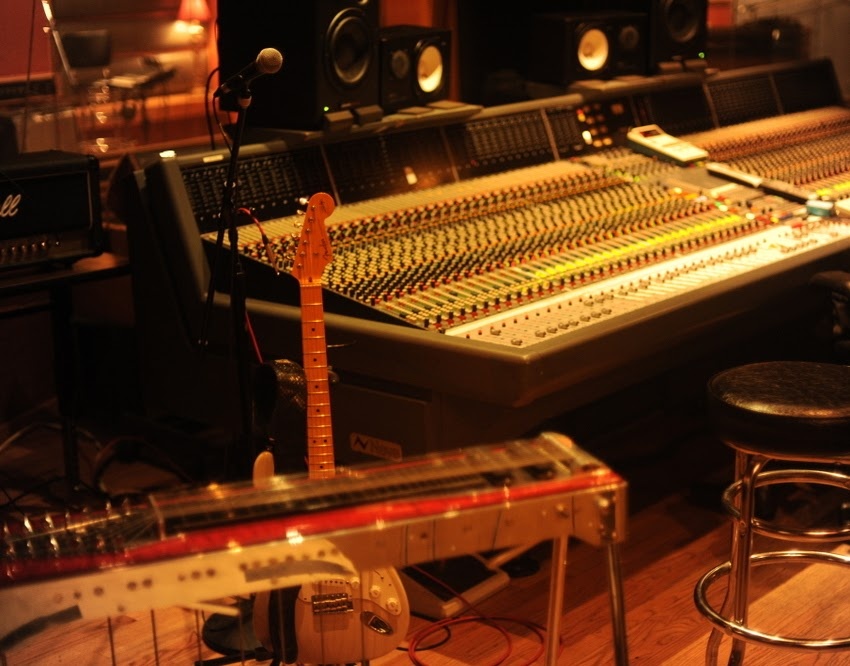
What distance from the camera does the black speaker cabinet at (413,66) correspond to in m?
3.44

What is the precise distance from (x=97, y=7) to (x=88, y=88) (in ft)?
1.28

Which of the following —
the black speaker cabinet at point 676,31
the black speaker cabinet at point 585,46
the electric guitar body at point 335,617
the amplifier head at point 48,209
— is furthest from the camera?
the black speaker cabinet at point 676,31

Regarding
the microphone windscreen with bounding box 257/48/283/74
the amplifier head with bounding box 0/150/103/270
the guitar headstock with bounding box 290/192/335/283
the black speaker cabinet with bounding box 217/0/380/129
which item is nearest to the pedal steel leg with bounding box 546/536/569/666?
the guitar headstock with bounding box 290/192/335/283

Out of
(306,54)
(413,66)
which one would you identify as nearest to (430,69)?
(413,66)

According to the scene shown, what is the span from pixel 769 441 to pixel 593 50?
209cm

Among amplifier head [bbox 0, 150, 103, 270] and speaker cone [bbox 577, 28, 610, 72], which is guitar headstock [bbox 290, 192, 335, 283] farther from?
speaker cone [bbox 577, 28, 610, 72]

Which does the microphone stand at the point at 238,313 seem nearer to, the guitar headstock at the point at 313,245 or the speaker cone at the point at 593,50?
the guitar headstock at the point at 313,245

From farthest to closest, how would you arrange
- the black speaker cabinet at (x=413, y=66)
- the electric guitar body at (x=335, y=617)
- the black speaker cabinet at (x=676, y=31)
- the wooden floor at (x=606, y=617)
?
1. the black speaker cabinet at (x=676, y=31)
2. the black speaker cabinet at (x=413, y=66)
3. the wooden floor at (x=606, y=617)
4. the electric guitar body at (x=335, y=617)

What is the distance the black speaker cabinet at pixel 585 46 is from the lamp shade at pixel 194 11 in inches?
79.2

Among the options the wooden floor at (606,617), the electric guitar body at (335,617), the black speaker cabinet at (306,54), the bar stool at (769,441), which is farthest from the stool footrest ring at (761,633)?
the black speaker cabinet at (306,54)

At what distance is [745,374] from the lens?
8.60 ft

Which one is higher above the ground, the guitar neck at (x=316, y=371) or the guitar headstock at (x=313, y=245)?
the guitar headstock at (x=313, y=245)

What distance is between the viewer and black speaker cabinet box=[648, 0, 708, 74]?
14.0 feet

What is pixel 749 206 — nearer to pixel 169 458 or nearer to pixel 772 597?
pixel 772 597
